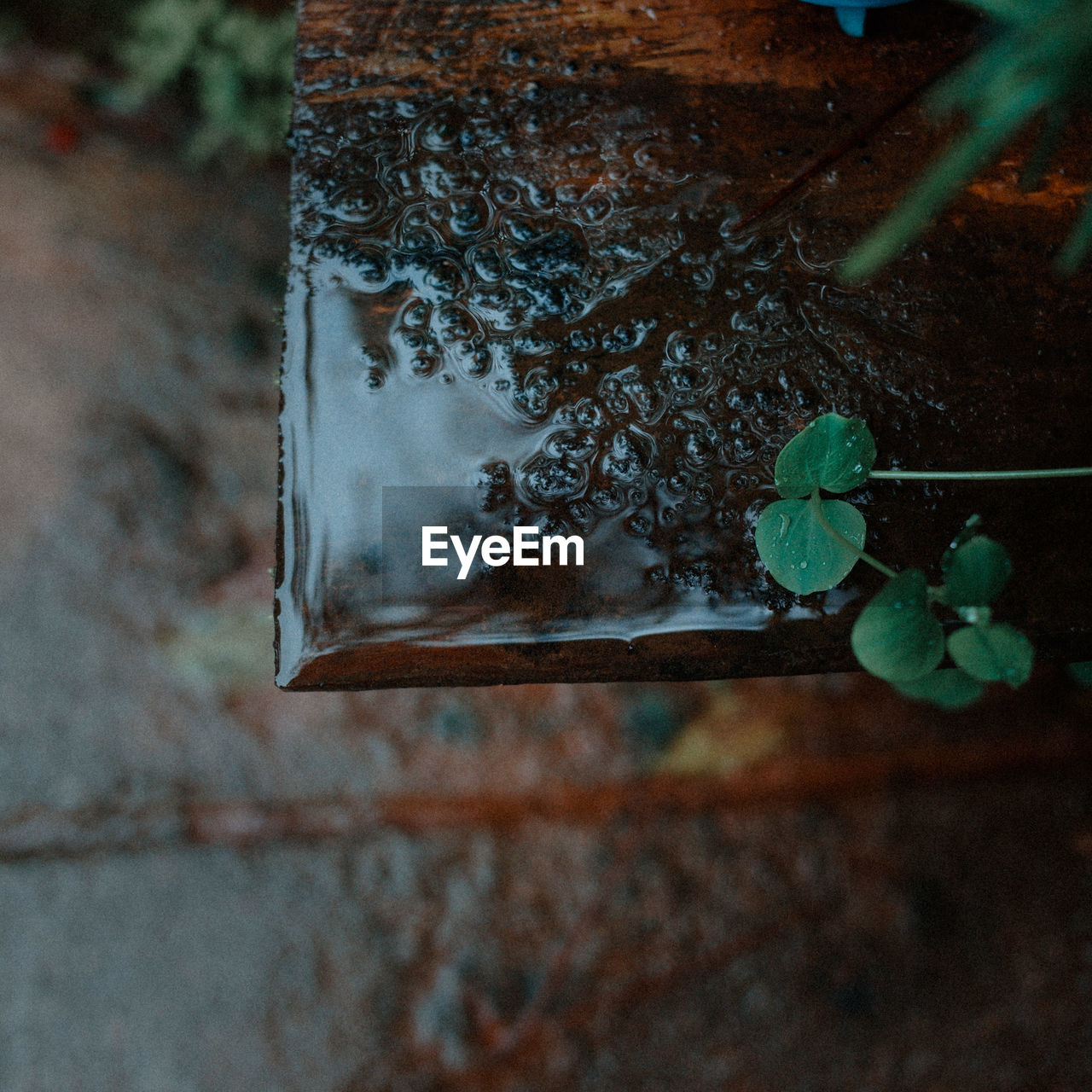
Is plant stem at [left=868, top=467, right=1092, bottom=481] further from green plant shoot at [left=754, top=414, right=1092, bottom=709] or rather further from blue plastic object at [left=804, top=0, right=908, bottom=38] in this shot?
blue plastic object at [left=804, top=0, right=908, bottom=38]

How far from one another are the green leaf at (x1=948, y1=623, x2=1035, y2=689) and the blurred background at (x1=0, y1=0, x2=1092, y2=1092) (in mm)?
816

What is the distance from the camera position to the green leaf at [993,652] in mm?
756

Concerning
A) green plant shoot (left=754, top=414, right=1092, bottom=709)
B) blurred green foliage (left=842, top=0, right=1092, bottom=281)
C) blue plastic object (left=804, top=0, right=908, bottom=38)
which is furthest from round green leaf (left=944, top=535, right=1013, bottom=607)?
blue plastic object (left=804, top=0, right=908, bottom=38)

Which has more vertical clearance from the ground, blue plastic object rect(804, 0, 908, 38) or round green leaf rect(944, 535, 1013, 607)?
blue plastic object rect(804, 0, 908, 38)

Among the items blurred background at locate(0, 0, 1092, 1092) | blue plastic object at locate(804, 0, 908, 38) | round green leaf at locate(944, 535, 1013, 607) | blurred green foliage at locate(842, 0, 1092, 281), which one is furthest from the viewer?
blurred background at locate(0, 0, 1092, 1092)

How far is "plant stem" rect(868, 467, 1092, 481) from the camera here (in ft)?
2.67

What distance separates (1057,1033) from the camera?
150 cm

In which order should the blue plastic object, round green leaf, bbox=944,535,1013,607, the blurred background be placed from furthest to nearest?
1. the blurred background
2. the blue plastic object
3. round green leaf, bbox=944,535,1013,607

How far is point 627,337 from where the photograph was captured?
0.86m

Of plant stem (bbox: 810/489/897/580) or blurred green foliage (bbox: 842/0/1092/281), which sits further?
plant stem (bbox: 810/489/897/580)

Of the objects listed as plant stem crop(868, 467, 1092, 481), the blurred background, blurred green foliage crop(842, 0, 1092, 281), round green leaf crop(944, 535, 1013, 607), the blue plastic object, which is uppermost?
the blue plastic object

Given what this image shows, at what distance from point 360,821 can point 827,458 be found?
3.68 ft

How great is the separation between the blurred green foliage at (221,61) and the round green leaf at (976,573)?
135cm

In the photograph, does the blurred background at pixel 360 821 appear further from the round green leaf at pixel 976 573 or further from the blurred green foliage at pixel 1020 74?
the blurred green foliage at pixel 1020 74
